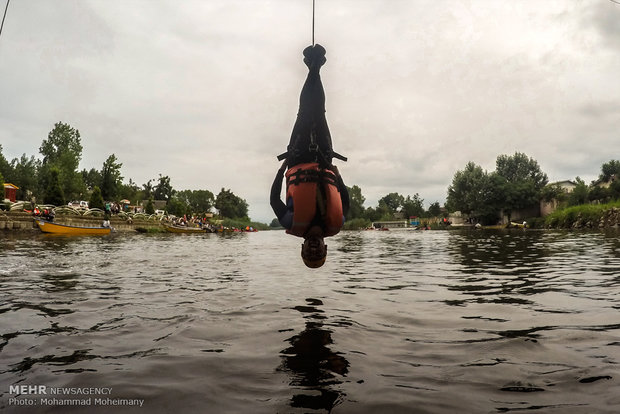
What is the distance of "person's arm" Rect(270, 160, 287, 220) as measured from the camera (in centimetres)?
572

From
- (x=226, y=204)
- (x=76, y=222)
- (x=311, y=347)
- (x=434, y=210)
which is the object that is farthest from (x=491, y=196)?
(x=226, y=204)

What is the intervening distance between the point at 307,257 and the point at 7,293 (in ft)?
19.9

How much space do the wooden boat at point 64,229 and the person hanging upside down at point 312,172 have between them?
3346 centimetres

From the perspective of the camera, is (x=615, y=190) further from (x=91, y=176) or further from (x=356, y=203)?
(x=356, y=203)

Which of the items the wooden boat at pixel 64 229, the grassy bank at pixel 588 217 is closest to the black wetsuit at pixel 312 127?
the wooden boat at pixel 64 229

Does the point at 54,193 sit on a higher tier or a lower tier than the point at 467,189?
lower

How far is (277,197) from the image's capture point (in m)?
5.84

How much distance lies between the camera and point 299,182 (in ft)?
16.9

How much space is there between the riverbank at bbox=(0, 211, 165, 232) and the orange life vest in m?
35.4

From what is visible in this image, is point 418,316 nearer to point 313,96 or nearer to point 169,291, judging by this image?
point 313,96

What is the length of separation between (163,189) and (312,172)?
122 metres

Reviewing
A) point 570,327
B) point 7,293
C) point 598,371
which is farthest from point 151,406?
point 7,293

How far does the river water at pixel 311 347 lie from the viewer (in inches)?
119

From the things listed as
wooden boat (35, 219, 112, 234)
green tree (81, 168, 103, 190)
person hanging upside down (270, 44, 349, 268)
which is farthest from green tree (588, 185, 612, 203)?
green tree (81, 168, 103, 190)
